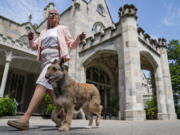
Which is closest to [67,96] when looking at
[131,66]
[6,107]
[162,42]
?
[131,66]

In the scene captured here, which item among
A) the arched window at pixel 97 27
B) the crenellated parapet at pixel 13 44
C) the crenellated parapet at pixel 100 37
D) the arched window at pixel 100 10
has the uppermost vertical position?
the arched window at pixel 100 10

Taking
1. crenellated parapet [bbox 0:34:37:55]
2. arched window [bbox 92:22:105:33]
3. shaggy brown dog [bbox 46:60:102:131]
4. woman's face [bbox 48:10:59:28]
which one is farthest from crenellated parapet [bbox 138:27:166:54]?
shaggy brown dog [bbox 46:60:102:131]

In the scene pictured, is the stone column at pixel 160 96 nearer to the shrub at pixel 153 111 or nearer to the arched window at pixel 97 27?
the shrub at pixel 153 111

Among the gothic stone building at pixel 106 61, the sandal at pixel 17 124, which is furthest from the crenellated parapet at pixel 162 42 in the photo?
the sandal at pixel 17 124

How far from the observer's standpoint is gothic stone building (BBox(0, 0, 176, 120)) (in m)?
8.17

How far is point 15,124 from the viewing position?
83.8 inches

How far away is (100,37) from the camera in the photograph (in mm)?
11055

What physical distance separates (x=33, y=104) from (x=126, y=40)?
24.4 ft

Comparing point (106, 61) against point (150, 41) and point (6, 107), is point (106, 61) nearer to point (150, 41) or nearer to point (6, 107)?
point (150, 41)

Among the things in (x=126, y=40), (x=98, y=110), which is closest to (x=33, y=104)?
(x=98, y=110)

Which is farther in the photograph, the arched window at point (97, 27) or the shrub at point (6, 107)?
the arched window at point (97, 27)

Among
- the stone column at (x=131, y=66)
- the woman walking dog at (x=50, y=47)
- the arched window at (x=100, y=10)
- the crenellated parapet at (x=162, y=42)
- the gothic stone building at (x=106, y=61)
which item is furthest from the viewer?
the arched window at (x=100, y=10)

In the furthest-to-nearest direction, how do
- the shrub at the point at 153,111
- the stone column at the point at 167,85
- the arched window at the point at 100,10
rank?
the arched window at the point at 100,10 < the shrub at the point at 153,111 < the stone column at the point at 167,85

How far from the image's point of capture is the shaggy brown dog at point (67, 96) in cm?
221
